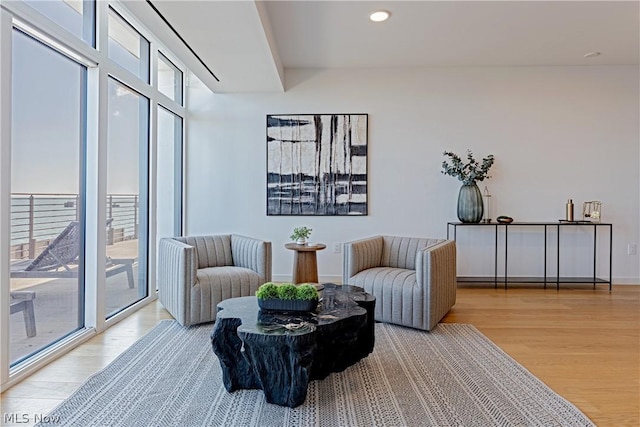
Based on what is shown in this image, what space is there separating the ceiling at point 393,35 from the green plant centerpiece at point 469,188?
4.03ft

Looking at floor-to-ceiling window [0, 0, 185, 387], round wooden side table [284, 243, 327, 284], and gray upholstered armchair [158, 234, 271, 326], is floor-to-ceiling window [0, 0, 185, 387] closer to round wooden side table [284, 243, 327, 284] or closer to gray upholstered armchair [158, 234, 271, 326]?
gray upholstered armchair [158, 234, 271, 326]

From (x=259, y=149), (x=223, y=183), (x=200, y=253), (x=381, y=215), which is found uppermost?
(x=259, y=149)

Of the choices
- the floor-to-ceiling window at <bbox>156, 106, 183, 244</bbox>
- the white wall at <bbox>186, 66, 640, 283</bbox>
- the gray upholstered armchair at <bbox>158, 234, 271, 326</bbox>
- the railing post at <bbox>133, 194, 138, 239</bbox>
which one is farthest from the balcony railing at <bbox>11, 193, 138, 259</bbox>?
the white wall at <bbox>186, 66, 640, 283</bbox>

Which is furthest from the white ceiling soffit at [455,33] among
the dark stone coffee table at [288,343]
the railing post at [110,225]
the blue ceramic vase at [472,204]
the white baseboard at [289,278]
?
the white baseboard at [289,278]

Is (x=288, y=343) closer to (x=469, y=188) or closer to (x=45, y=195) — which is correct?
(x=45, y=195)

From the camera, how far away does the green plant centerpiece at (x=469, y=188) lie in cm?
475

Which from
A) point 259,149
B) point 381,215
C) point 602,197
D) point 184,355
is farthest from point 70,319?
point 602,197

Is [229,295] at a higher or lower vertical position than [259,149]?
lower

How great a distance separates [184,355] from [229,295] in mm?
768

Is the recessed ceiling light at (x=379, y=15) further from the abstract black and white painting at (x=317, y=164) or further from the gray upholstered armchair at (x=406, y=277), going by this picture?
the gray upholstered armchair at (x=406, y=277)

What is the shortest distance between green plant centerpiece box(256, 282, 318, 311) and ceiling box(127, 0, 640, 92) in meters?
1.95

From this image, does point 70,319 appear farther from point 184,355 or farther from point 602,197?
point 602,197

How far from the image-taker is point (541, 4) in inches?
132

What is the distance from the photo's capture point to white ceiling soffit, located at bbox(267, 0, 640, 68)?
3.41 metres
